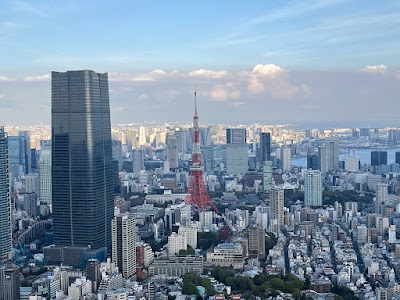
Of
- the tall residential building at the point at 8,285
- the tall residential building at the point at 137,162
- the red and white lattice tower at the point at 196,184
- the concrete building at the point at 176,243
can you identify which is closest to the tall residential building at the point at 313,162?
the tall residential building at the point at 137,162

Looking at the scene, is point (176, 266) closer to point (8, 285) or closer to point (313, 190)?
point (8, 285)

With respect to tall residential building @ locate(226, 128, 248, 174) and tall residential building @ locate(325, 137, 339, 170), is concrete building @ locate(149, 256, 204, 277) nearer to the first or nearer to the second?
tall residential building @ locate(226, 128, 248, 174)

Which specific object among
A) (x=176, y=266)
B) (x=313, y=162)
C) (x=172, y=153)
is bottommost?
(x=176, y=266)

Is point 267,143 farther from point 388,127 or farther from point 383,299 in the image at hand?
point 383,299

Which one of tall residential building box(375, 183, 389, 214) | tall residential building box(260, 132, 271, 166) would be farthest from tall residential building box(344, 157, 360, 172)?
tall residential building box(375, 183, 389, 214)

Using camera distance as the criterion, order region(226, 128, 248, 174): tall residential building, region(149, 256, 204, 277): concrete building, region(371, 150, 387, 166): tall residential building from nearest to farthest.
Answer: region(149, 256, 204, 277): concrete building < region(371, 150, 387, 166): tall residential building < region(226, 128, 248, 174): tall residential building

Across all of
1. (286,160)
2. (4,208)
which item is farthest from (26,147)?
(4,208)
